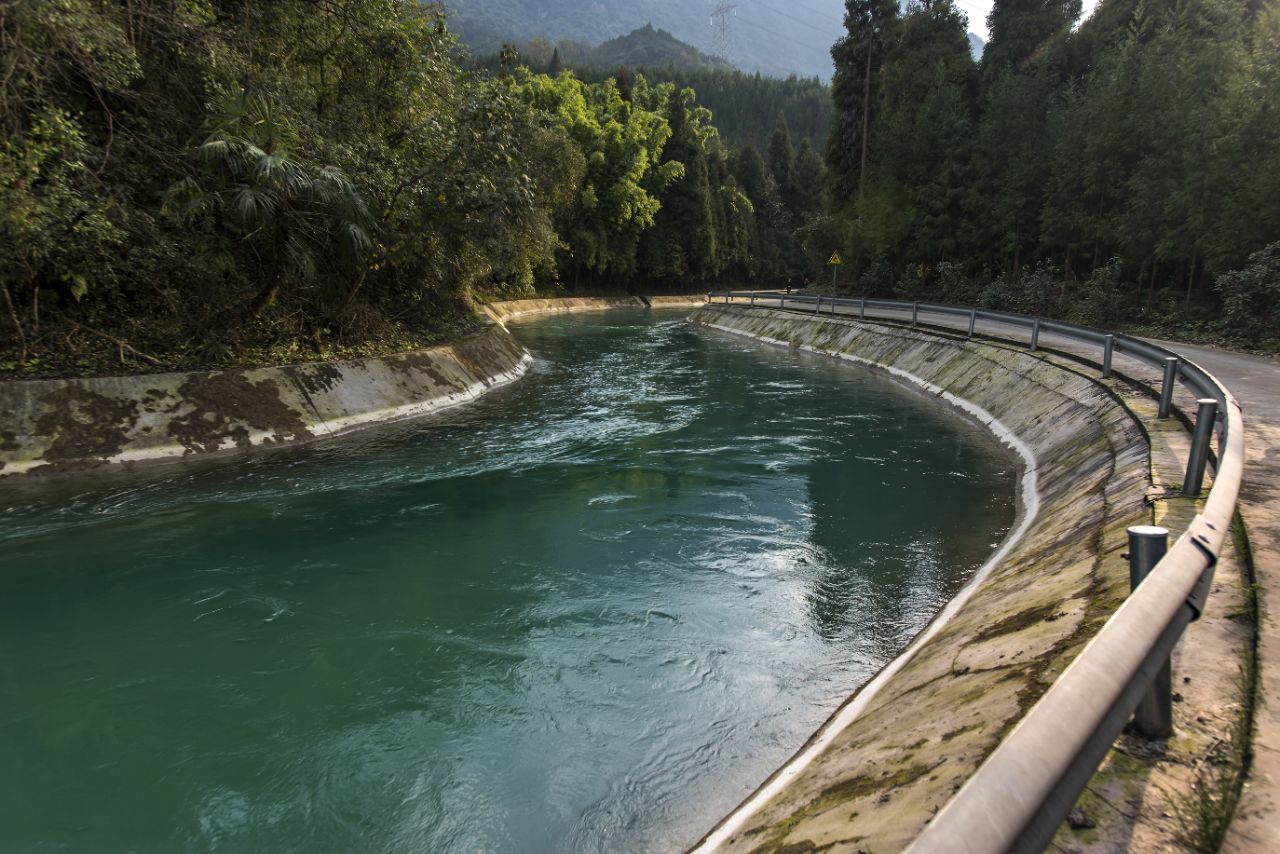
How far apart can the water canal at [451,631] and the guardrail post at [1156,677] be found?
9.18ft

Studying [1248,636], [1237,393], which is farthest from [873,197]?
[1248,636]

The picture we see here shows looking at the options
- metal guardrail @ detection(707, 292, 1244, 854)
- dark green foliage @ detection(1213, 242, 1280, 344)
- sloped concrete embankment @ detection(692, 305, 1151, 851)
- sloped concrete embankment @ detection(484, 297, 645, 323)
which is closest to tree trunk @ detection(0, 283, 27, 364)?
sloped concrete embankment @ detection(692, 305, 1151, 851)

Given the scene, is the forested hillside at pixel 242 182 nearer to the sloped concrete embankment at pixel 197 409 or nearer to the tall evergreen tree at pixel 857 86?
the sloped concrete embankment at pixel 197 409

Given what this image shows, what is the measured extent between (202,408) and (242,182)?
463 cm

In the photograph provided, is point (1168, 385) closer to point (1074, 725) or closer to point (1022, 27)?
point (1074, 725)

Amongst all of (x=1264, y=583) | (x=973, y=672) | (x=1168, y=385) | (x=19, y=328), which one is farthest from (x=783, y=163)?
(x=973, y=672)

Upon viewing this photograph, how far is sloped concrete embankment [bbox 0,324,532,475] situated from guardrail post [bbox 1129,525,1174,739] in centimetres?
1445

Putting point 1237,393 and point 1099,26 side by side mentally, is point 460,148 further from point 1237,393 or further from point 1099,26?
point 1099,26

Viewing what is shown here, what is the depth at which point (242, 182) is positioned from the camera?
14.4 metres

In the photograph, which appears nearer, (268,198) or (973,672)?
(973,672)

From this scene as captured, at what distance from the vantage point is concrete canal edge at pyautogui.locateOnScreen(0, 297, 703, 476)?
39.6ft

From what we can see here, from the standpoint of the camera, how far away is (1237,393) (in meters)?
11.7

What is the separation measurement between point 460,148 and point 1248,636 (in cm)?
1871

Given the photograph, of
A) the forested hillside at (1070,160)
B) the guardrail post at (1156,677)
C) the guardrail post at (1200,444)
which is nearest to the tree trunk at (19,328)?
the guardrail post at (1156,677)
